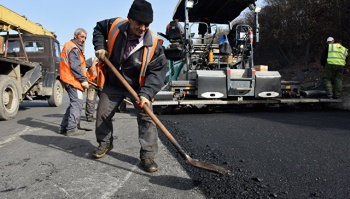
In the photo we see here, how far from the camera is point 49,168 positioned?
2688mm

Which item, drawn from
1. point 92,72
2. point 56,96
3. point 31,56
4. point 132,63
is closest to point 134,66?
point 132,63

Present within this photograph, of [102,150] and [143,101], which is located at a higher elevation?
[143,101]

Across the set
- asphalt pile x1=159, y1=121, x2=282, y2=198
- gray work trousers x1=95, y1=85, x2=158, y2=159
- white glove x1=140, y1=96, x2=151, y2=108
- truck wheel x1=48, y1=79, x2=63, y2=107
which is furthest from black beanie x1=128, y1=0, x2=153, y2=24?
truck wheel x1=48, y1=79, x2=63, y2=107

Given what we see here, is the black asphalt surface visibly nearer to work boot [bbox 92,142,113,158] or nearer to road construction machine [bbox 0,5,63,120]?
work boot [bbox 92,142,113,158]

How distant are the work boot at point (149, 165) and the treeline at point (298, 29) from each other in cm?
1132

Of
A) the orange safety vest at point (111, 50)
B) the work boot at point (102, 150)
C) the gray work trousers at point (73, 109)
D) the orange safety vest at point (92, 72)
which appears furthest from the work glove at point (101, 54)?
the orange safety vest at point (92, 72)

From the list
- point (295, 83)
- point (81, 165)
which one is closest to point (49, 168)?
point (81, 165)

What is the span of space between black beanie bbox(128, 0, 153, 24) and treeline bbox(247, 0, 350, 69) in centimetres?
1113

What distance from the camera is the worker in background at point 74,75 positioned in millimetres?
4055

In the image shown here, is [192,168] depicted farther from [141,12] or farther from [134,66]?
[141,12]

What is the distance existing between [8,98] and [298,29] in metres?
14.0

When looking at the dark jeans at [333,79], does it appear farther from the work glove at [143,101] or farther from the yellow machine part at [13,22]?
the yellow machine part at [13,22]

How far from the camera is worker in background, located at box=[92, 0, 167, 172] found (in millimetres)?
2656

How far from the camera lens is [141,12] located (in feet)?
8.42
